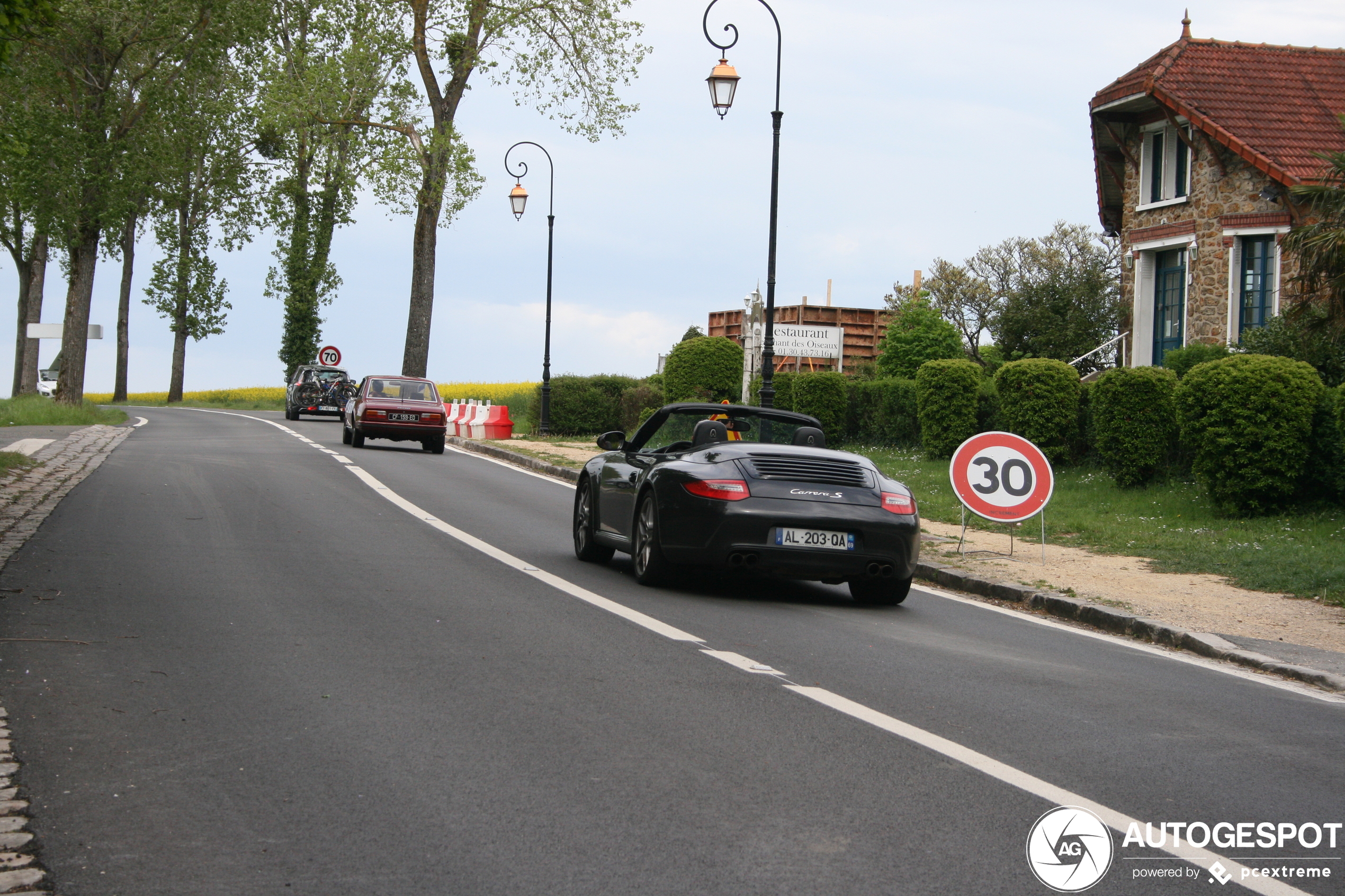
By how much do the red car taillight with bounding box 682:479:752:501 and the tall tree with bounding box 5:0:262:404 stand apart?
1245 inches

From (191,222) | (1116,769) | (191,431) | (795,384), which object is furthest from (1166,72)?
(191,222)

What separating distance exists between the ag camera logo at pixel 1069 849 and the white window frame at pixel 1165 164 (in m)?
28.4

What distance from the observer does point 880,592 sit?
10227 millimetres

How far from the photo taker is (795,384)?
31.0 meters

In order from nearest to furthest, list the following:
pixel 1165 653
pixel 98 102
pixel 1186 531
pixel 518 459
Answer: pixel 1165 653
pixel 1186 531
pixel 518 459
pixel 98 102

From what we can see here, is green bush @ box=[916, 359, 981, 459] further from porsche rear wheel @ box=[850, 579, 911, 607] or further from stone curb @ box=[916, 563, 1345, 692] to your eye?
porsche rear wheel @ box=[850, 579, 911, 607]

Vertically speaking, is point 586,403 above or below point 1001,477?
above

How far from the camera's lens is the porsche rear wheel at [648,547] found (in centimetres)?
1004

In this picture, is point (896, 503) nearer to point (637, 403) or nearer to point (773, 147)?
point (773, 147)

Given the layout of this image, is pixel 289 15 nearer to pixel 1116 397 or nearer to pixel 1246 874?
pixel 1116 397

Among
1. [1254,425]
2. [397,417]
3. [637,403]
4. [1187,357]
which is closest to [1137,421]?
[1254,425]

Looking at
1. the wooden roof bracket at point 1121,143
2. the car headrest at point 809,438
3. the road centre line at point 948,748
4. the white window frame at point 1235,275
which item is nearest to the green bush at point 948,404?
the white window frame at point 1235,275

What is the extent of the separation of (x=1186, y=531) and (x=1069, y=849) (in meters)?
11.8

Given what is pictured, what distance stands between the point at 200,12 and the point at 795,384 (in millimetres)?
19771
